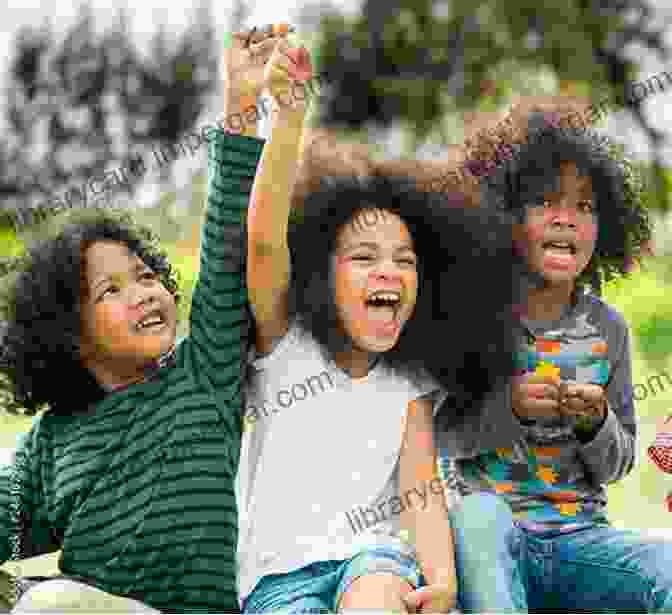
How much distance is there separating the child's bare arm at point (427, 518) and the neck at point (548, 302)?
0.27m

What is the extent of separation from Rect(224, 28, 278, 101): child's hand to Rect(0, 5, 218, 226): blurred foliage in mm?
13456

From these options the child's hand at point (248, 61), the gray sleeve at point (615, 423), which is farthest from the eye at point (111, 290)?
the gray sleeve at point (615, 423)

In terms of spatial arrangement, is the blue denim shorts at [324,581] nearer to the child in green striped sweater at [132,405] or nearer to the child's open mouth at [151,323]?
the child in green striped sweater at [132,405]

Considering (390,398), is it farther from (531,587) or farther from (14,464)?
(14,464)

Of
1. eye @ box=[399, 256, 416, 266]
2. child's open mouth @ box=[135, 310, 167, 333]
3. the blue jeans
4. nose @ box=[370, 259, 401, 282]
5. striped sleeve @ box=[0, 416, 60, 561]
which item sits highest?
eye @ box=[399, 256, 416, 266]

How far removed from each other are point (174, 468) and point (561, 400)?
1.82ft

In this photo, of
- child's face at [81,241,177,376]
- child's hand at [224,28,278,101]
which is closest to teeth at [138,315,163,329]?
child's face at [81,241,177,376]

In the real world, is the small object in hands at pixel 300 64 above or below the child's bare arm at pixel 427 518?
above

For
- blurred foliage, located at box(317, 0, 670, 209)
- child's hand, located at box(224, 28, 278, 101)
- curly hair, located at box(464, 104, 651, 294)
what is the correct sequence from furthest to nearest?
1. blurred foliage, located at box(317, 0, 670, 209)
2. curly hair, located at box(464, 104, 651, 294)
3. child's hand, located at box(224, 28, 278, 101)

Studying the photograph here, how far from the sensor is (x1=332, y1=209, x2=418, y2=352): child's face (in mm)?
1698

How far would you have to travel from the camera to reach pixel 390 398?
5.77 feet

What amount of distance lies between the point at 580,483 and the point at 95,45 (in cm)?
1546

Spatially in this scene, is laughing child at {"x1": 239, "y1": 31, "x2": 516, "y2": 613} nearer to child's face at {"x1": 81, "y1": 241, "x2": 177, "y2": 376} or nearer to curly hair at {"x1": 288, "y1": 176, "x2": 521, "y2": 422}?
curly hair at {"x1": 288, "y1": 176, "x2": 521, "y2": 422}

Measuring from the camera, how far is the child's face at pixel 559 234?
1.87 meters
